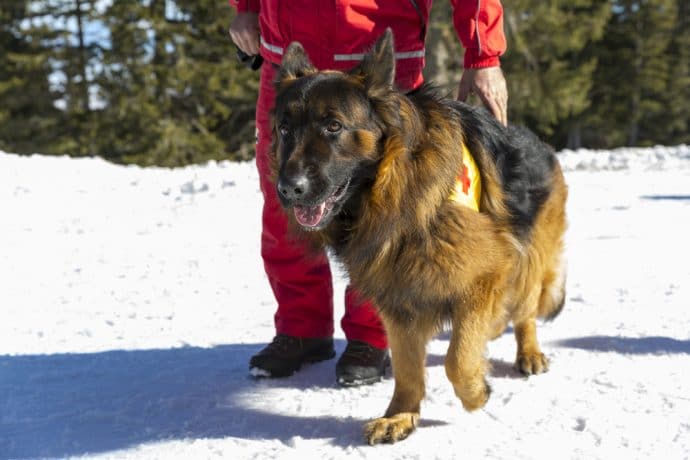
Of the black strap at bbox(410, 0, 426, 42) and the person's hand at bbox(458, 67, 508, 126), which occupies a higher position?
the black strap at bbox(410, 0, 426, 42)

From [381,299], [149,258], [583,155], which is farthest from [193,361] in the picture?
[583,155]

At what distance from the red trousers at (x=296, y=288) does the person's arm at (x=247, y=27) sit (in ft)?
A: 0.60

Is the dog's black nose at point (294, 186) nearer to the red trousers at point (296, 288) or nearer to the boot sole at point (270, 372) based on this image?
the red trousers at point (296, 288)

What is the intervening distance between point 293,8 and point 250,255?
3316 mm

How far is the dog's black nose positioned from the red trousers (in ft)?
3.80

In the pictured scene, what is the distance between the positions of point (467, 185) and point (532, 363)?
48.0 inches

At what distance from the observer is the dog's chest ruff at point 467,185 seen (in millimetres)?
2996

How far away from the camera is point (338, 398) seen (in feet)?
11.7

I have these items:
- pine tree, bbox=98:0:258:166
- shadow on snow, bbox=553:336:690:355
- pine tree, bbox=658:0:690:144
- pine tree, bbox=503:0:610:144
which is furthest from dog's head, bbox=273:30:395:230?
pine tree, bbox=658:0:690:144

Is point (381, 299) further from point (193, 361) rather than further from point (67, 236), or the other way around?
point (67, 236)

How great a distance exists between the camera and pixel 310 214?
2.86 metres

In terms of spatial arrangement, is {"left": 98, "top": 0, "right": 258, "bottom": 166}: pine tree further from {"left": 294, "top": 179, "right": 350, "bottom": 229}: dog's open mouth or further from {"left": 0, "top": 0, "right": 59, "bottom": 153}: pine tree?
{"left": 294, "top": 179, "right": 350, "bottom": 229}: dog's open mouth

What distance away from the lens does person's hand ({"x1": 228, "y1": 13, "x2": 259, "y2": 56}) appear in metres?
A: 4.08

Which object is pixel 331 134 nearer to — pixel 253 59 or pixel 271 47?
pixel 271 47
